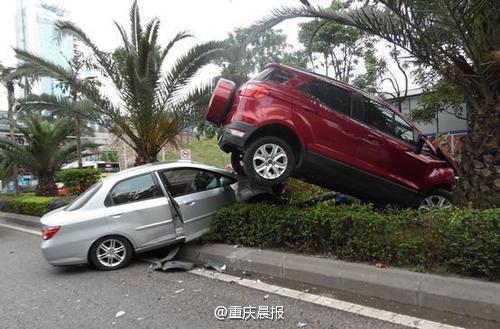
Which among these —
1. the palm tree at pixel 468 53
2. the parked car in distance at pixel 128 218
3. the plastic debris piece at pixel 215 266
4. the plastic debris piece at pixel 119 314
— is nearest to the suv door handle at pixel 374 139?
the palm tree at pixel 468 53

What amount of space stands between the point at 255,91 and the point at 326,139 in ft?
4.18

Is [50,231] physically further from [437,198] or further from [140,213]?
[437,198]

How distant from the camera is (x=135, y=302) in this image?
4.89 meters

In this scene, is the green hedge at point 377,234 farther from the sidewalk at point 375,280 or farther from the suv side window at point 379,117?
the suv side window at point 379,117

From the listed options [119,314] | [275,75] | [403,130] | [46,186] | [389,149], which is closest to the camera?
[119,314]

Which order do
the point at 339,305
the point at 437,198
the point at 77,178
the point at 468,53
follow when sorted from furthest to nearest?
the point at 77,178
the point at 437,198
the point at 468,53
the point at 339,305

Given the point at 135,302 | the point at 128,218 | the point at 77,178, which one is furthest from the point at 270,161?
the point at 77,178

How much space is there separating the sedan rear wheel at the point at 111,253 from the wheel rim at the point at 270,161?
7.50ft

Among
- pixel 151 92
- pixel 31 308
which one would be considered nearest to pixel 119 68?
pixel 151 92

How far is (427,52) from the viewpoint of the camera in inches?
231

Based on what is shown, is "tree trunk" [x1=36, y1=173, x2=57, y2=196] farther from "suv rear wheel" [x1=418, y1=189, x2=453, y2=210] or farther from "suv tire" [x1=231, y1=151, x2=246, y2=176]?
"suv rear wheel" [x1=418, y1=189, x2=453, y2=210]

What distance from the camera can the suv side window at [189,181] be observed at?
673cm

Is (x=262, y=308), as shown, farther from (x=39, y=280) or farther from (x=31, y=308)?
(x=39, y=280)

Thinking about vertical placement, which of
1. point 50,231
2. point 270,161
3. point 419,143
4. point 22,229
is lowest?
point 22,229
